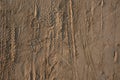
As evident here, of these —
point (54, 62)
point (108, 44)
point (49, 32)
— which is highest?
point (49, 32)

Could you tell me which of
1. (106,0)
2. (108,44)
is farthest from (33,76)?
(106,0)

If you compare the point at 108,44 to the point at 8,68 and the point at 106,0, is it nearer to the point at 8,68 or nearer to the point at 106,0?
the point at 106,0

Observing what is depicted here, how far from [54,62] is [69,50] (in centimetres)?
24

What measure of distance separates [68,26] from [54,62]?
487 millimetres

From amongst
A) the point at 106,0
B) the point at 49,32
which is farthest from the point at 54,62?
the point at 106,0

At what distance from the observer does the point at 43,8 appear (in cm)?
248

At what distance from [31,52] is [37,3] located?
62cm

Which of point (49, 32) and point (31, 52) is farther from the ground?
point (49, 32)

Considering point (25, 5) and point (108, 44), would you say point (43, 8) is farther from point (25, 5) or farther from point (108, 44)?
point (108, 44)

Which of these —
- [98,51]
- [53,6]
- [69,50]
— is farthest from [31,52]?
[98,51]

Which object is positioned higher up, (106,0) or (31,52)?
(106,0)

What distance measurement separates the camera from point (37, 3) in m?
2.47

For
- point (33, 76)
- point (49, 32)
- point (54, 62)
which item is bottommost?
point (33, 76)

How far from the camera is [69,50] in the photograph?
2494mm
